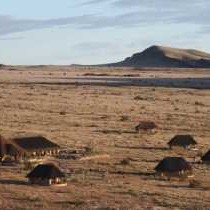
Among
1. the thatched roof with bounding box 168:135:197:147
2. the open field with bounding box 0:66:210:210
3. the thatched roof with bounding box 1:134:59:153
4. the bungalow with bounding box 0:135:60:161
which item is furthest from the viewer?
the thatched roof with bounding box 168:135:197:147

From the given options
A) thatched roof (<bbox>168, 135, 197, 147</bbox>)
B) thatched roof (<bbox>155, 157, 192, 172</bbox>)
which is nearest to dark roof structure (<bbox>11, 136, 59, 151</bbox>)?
thatched roof (<bbox>155, 157, 192, 172</bbox>)

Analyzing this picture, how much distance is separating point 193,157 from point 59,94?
53445 mm

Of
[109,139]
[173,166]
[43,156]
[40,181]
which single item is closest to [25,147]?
[43,156]

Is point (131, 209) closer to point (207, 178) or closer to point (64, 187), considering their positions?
point (64, 187)

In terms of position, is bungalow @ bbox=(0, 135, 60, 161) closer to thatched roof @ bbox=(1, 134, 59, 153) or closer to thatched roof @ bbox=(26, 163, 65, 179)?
thatched roof @ bbox=(1, 134, 59, 153)

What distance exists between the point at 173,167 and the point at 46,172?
21.0ft

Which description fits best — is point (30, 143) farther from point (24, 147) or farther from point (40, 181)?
point (40, 181)

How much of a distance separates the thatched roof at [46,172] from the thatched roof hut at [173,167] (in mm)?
5210

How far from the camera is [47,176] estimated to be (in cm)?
3612

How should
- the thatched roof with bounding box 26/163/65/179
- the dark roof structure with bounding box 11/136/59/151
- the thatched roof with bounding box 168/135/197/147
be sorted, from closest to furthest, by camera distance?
the thatched roof with bounding box 26/163/65/179
the dark roof structure with bounding box 11/136/59/151
the thatched roof with bounding box 168/135/197/147

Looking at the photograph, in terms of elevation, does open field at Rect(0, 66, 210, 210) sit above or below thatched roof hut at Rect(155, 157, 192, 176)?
below

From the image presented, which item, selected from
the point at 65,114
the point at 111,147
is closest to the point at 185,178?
the point at 111,147

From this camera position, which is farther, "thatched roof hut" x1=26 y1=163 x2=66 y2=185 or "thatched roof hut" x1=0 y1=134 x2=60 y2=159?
"thatched roof hut" x1=0 y1=134 x2=60 y2=159

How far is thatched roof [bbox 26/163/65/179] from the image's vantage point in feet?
118
